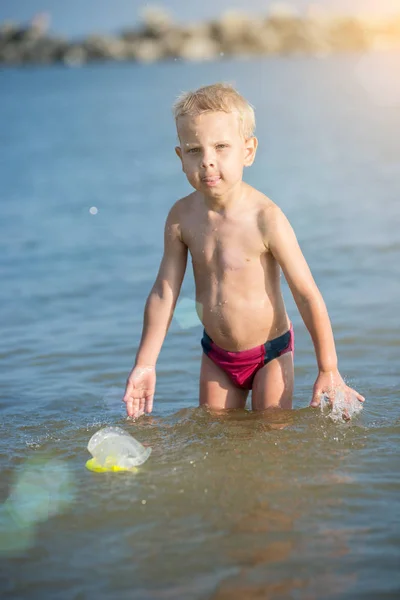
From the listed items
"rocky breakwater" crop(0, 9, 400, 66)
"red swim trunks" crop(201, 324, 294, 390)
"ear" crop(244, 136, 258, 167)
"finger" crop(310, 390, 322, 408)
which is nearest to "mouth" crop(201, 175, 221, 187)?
"ear" crop(244, 136, 258, 167)

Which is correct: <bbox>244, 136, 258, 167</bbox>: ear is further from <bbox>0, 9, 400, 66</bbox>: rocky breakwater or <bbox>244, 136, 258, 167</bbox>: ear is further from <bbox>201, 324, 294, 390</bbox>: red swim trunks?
<bbox>0, 9, 400, 66</bbox>: rocky breakwater

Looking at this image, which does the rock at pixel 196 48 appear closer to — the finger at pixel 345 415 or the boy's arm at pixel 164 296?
the boy's arm at pixel 164 296

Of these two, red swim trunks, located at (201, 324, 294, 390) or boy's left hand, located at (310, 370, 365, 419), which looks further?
red swim trunks, located at (201, 324, 294, 390)

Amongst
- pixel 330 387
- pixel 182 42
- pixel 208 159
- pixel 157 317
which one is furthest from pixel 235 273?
pixel 182 42

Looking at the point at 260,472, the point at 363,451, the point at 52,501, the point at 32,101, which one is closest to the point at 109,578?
the point at 52,501

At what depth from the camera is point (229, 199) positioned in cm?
384

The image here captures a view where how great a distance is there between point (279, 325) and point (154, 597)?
1.59m

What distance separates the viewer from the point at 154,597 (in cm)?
266

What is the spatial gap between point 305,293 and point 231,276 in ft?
1.05

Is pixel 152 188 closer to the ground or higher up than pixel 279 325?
higher up

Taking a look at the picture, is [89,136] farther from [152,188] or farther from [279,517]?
[279,517]

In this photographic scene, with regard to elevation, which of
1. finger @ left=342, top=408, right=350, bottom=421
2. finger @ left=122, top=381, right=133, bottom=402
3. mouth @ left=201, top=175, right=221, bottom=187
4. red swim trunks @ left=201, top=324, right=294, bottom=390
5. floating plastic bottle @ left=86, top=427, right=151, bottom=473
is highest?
mouth @ left=201, top=175, right=221, bottom=187

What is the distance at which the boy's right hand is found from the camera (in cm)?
393

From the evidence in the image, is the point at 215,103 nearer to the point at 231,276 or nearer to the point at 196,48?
the point at 231,276
